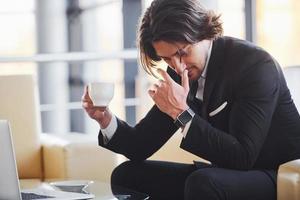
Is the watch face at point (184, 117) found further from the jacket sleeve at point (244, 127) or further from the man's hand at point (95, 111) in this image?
the man's hand at point (95, 111)

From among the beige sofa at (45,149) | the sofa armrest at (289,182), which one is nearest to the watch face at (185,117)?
the sofa armrest at (289,182)

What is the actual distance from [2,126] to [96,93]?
50 cm

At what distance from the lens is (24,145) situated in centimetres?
268

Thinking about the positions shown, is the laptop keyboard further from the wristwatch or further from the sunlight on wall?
the sunlight on wall

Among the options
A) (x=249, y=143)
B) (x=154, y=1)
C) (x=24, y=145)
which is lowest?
(x=24, y=145)

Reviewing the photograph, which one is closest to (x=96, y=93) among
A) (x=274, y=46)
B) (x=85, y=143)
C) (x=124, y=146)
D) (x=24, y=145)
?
(x=124, y=146)

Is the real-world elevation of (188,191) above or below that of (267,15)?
below

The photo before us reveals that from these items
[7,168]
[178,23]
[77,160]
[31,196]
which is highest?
[178,23]

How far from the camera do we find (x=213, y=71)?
6.36ft

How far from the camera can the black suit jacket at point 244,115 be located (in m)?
1.80

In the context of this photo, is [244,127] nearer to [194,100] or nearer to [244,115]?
[244,115]

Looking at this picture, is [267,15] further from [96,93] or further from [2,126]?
[2,126]

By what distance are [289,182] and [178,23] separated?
1.93ft

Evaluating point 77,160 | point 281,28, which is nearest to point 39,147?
point 77,160
